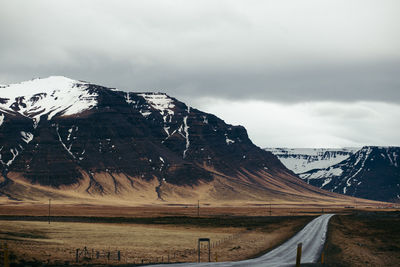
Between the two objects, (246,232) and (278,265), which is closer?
(278,265)

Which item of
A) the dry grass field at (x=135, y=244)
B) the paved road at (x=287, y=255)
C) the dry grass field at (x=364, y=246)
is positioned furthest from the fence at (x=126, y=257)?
the dry grass field at (x=364, y=246)

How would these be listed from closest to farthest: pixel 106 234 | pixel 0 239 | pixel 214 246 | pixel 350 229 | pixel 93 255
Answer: pixel 93 255
pixel 0 239
pixel 214 246
pixel 106 234
pixel 350 229

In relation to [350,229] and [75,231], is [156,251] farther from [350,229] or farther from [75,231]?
[350,229]

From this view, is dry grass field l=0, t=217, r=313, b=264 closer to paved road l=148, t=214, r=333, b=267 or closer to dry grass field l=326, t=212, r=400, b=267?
Answer: paved road l=148, t=214, r=333, b=267

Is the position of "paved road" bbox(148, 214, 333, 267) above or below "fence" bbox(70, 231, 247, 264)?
above

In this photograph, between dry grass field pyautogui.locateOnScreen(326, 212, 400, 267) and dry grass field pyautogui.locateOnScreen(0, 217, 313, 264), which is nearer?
dry grass field pyautogui.locateOnScreen(0, 217, 313, 264)

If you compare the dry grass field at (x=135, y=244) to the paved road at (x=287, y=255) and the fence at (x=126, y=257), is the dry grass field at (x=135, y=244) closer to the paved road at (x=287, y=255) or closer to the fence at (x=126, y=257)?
the fence at (x=126, y=257)

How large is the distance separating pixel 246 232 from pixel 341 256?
5220cm

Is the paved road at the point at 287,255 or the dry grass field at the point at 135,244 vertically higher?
the paved road at the point at 287,255

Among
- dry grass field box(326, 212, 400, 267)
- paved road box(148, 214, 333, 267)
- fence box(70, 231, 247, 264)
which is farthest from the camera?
dry grass field box(326, 212, 400, 267)

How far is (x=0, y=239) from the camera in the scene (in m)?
77.6

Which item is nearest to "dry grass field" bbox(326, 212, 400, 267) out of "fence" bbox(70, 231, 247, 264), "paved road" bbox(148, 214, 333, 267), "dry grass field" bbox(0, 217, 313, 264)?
"paved road" bbox(148, 214, 333, 267)

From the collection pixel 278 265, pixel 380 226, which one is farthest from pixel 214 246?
pixel 380 226

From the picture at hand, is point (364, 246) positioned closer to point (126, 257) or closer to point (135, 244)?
point (135, 244)
